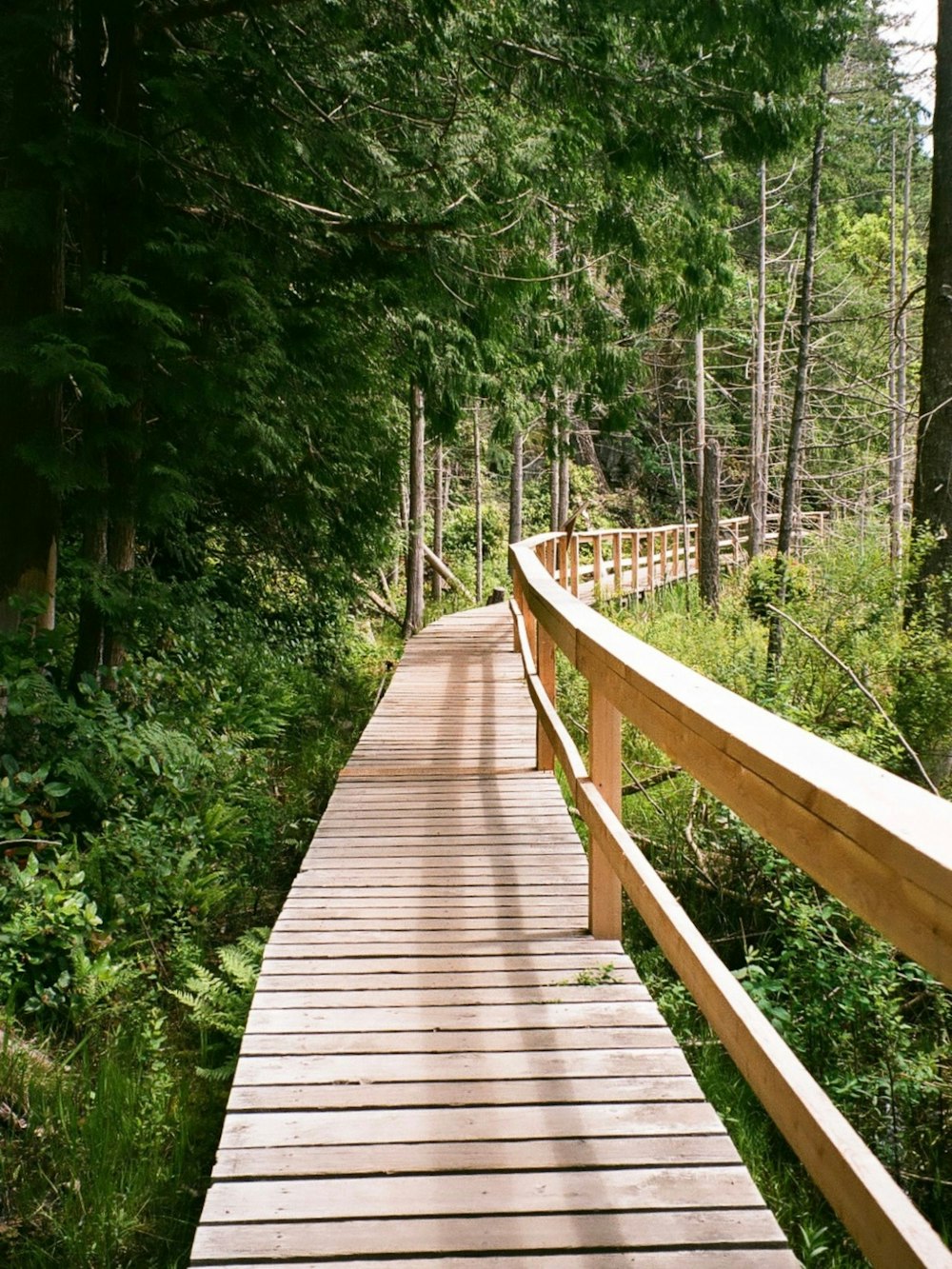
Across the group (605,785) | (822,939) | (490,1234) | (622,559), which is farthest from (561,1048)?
(622,559)

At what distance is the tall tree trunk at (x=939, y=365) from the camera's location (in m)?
6.92

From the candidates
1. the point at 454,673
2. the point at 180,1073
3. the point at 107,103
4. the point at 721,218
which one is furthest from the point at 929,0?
the point at 180,1073

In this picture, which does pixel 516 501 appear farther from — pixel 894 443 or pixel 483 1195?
pixel 483 1195

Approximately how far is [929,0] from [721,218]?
1450 cm

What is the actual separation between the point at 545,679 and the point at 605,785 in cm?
264

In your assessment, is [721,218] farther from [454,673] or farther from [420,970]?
[420,970]

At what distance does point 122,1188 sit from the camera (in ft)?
9.55

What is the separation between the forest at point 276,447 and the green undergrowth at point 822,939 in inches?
1.2

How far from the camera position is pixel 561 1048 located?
276cm

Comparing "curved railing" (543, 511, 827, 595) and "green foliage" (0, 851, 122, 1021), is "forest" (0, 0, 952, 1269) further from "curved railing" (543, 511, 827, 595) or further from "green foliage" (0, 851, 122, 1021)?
"curved railing" (543, 511, 827, 595)

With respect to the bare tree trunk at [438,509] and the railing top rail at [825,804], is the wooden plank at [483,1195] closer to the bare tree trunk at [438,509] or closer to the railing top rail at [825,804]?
the railing top rail at [825,804]

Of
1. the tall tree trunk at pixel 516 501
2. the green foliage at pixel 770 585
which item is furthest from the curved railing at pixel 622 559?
the green foliage at pixel 770 585

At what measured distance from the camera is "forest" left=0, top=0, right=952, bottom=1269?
373 centimetres

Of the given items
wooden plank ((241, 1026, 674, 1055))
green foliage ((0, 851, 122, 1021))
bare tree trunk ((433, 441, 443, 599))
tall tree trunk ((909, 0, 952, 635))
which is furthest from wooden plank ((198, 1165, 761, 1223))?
bare tree trunk ((433, 441, 443, 599))
